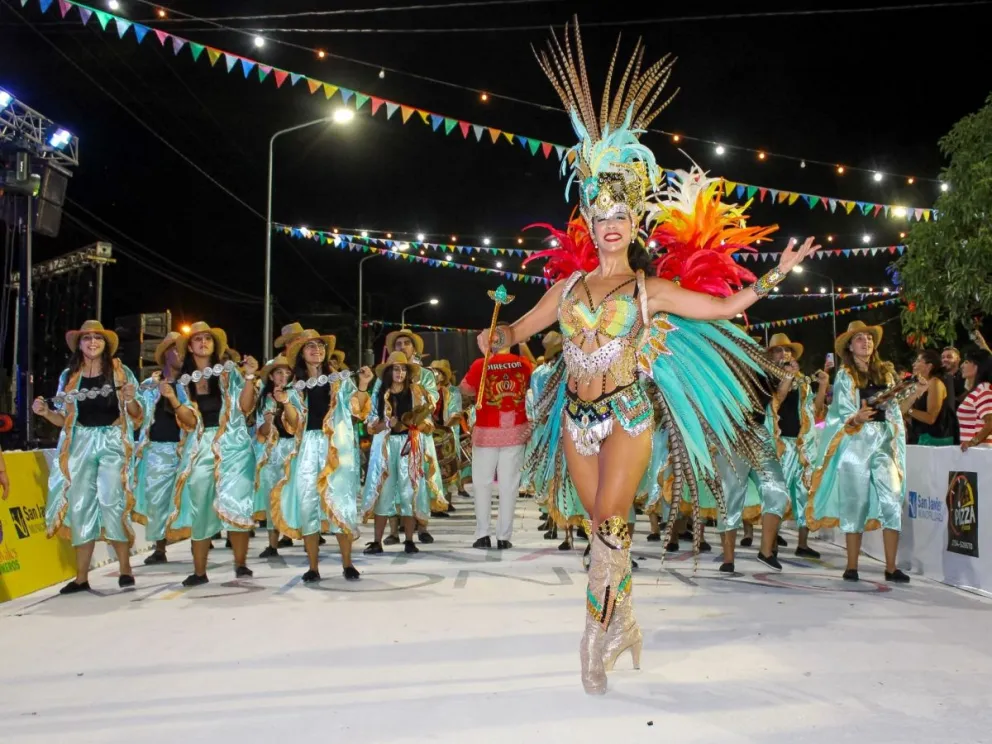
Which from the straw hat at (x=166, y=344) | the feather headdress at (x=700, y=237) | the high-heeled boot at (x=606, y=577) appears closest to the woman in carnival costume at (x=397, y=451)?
the straw hat at (x=166, y=344)

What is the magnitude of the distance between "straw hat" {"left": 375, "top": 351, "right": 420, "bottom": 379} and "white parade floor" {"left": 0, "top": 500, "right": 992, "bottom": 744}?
2.27m

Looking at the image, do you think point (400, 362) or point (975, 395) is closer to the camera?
point (975, 395)

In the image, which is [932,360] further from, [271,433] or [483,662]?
[271,433]

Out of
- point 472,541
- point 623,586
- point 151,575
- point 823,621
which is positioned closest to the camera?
point 623,586

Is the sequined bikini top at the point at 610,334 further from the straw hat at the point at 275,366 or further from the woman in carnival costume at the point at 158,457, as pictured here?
the woman in carnival costume at the point at 158,457

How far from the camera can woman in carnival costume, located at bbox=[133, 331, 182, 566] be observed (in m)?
6.63

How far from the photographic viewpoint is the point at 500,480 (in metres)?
8.38

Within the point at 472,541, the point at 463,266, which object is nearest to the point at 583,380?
the point at 472,541

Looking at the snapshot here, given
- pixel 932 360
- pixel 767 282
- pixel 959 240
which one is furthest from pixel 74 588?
pixel 959 240

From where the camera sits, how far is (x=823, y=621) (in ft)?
16.4

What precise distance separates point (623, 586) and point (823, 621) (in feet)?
5.79

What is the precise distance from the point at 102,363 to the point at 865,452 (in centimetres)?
553

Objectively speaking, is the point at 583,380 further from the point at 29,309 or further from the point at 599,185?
the point at 29,309

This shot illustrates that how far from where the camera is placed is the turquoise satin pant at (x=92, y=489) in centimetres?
608
